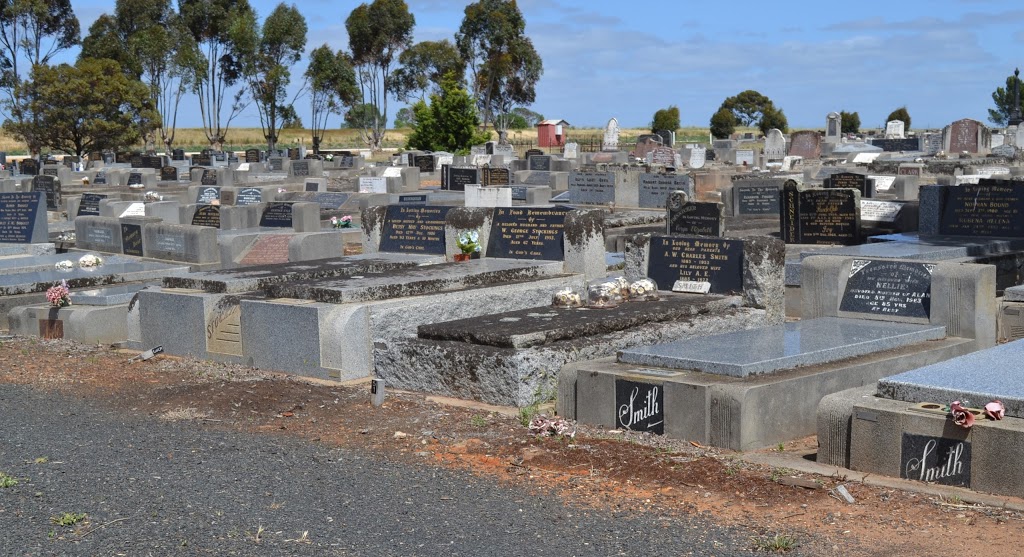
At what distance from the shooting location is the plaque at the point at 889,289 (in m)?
8.93

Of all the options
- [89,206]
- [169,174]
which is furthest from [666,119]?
[89,206]

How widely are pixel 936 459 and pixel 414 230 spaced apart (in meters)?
8.16

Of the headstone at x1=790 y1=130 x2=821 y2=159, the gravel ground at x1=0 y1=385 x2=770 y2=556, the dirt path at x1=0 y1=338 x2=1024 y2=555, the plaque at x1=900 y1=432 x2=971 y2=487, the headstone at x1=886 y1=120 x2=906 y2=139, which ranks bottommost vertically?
the dirt path at x1=0 y1=338 x2=1024 y2=555

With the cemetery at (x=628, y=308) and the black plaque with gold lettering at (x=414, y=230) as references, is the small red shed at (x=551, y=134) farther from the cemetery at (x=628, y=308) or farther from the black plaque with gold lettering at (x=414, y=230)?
the black plaque with gold lettering at (x=414, y=230)

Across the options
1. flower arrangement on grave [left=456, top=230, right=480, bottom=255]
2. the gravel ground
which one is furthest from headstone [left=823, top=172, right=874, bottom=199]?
the gravel ground

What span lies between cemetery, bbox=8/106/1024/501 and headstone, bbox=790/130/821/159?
22192 millimetres

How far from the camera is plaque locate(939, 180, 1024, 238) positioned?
13086 mm

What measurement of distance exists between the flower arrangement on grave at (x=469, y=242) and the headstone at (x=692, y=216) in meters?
2.24

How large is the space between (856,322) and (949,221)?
5.43 m

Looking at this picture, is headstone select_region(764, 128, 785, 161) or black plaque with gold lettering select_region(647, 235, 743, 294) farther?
headstone select_region(764, 128, 785, 161)

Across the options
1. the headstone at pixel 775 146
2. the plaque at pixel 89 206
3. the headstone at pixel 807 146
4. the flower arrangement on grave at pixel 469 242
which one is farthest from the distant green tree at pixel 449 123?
the flower arrangement on grave at pixel 469 242

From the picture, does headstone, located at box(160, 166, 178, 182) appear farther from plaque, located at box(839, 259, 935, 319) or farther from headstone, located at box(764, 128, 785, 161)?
plaque, located at box(839, 259, 935, 319)

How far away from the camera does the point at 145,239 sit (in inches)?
618

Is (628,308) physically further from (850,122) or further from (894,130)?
(850,122)
